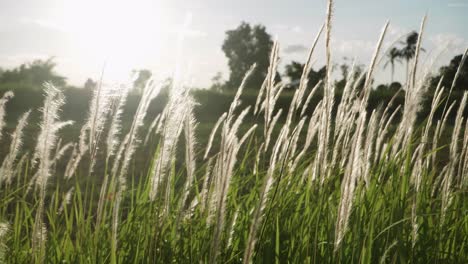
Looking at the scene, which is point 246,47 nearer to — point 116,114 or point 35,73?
point 35,73

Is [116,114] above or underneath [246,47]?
underneath

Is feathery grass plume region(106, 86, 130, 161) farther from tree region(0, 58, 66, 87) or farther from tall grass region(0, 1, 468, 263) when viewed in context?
tree region(0, 58, 66, 87)

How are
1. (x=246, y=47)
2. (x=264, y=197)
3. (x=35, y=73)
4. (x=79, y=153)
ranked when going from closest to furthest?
(x=264, y=197), (x=79, y=153), (x=35, y=73), (x=246, y=47)

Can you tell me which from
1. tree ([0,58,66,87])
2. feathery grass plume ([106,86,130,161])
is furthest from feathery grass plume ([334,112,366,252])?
tree ([0,58,66,87])

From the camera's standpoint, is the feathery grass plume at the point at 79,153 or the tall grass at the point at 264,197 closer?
the tall grass at the point at 264,197

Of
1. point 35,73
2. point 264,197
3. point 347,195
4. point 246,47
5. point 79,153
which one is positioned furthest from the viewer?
point 246,47

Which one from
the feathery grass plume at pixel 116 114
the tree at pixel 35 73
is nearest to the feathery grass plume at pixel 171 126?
the feathery grass plume at pixel 116 114

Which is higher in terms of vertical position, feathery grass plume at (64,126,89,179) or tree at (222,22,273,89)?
tree at (222,22,273,89)

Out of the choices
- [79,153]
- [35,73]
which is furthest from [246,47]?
[79,153]

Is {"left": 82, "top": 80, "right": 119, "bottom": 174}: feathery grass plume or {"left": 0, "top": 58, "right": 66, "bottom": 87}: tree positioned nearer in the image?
{"left": 82, "top": 80, "right": 119, "bottom": 174}: feathery grass plume

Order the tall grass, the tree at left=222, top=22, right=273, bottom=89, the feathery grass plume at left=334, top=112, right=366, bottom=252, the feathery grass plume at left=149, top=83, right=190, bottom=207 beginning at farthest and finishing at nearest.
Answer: the tree at left=222, top=22, right=273, bottom=89
the feathery grass plume at left=149, top=83, right=190, bottom=207
the tall grass
the feathery grass plume at left=334, top=112, right=366, bottom=252

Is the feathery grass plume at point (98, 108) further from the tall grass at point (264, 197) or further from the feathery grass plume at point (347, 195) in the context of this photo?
the feathery grass plume at point (347, 195)

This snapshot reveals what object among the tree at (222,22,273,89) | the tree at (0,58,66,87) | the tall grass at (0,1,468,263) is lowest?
the tall grass at (0,1,468,263)

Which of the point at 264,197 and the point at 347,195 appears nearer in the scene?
the point at 264,197
